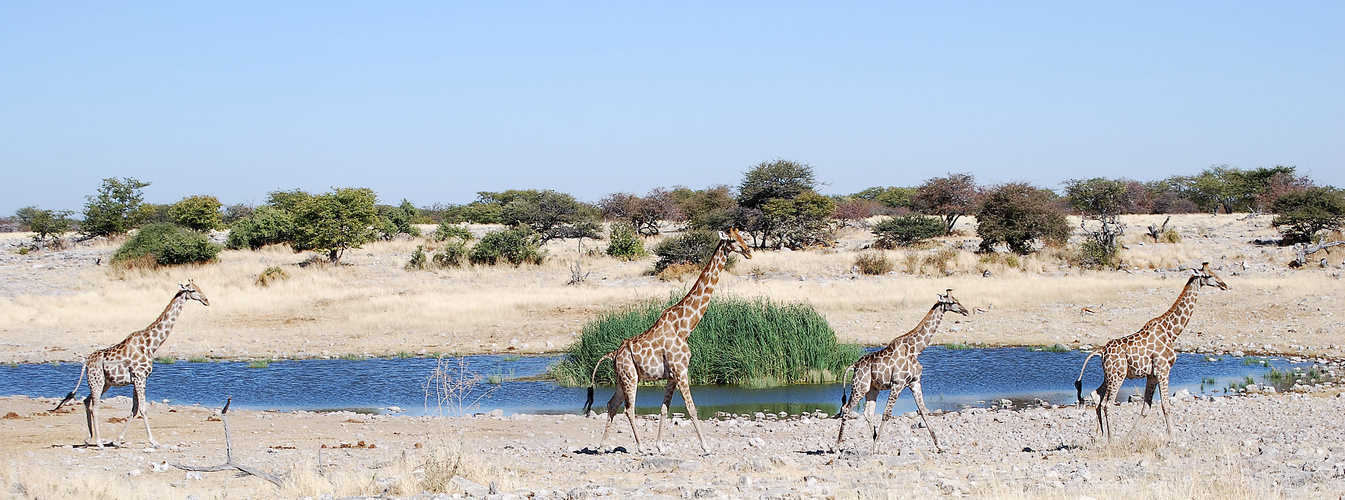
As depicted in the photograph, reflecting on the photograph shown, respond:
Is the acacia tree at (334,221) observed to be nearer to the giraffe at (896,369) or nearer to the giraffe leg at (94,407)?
the giraffe leg at (94,407)

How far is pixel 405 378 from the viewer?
20.3 metres

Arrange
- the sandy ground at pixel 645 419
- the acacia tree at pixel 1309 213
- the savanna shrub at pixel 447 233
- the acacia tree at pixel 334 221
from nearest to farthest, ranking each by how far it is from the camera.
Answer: the sandy ground at pixel 645 419
the acacia tree at pixel 334 221
the acacia tree at pixel 1309 213
the savanna shrub at pixel 447 233

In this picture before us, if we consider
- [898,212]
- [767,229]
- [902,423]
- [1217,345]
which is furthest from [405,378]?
[898,212]

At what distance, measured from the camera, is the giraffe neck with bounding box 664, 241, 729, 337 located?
11.2m

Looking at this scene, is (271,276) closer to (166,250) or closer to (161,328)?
(166,250)

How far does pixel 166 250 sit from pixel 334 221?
6.10m

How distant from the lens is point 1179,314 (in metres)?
11.6

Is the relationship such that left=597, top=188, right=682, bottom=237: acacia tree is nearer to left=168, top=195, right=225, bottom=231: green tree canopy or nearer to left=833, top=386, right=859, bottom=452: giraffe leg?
left=168, top=195, right=225, bottom=231: green tree canopy

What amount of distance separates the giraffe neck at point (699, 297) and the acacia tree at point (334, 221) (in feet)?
110

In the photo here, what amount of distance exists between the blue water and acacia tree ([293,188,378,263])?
20.5m

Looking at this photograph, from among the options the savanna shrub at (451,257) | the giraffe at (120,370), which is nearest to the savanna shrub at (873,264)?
the savanna shrub at (451,257)

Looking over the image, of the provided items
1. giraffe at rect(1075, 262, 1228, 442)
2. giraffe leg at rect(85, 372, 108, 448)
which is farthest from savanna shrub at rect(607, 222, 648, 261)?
giraffe at rect(1075, 262, 1228, 442)

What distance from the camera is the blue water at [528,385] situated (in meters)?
17.0

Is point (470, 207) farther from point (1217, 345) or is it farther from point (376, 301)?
point (1217, 345)
